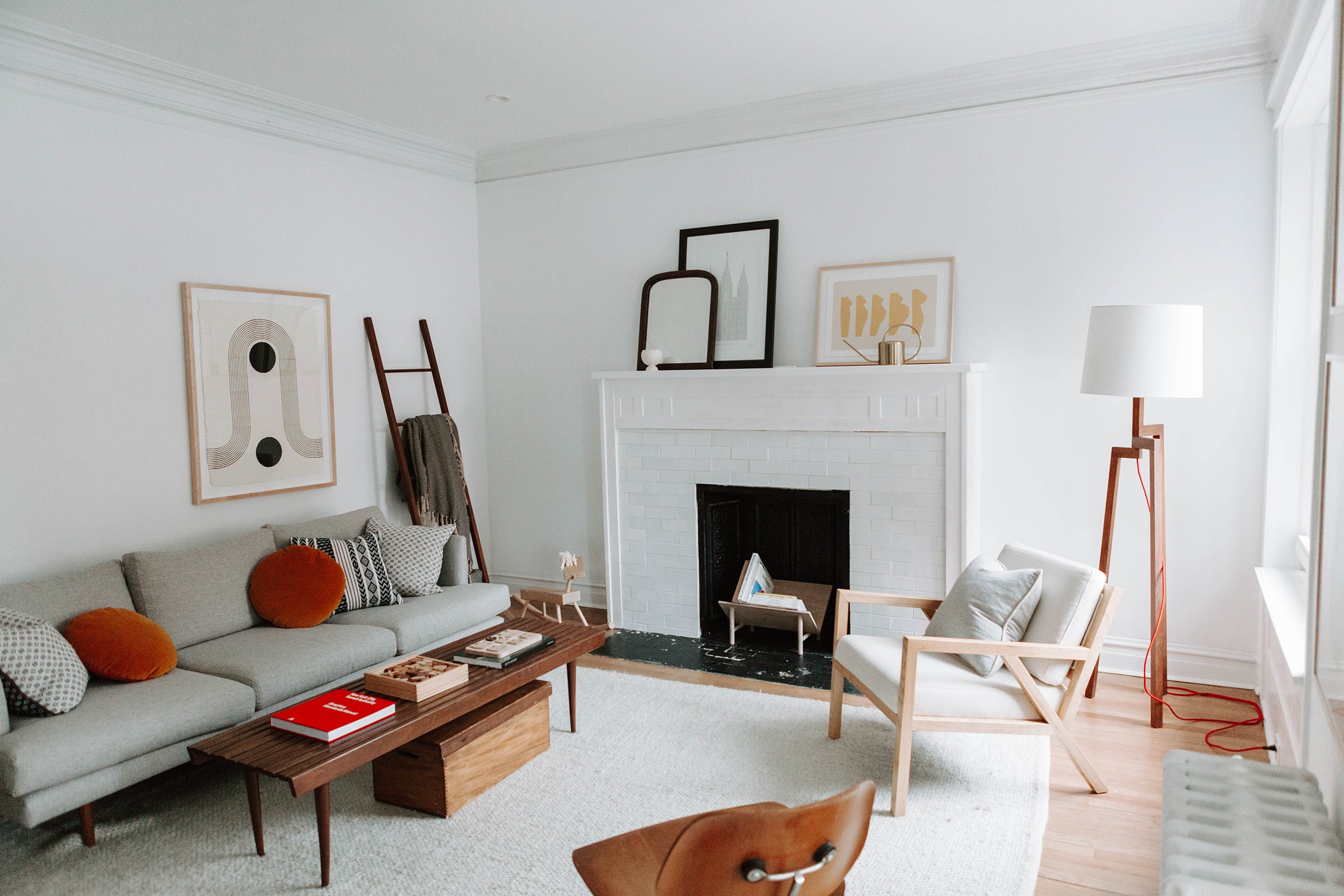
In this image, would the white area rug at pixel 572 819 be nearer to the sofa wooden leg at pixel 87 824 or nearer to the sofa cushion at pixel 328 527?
the sofa wooden leg at pixel 87 824

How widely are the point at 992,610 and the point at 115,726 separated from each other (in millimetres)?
2856

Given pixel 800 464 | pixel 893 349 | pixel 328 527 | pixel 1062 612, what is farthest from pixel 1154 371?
pixel 328 527

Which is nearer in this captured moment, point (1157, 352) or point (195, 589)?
point (1157, 352)

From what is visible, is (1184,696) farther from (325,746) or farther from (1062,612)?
(325,746)

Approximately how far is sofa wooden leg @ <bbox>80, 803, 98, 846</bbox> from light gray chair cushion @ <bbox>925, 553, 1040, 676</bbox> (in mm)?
2797

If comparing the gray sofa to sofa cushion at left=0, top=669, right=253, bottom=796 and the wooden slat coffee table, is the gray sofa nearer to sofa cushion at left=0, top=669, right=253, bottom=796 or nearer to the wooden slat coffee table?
sofa cushion at left=0, top=669, right=253, bottom=796

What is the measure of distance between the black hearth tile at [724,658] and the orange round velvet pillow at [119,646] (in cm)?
202

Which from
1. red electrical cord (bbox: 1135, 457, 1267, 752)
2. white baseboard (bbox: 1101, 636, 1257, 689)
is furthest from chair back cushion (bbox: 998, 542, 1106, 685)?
white baseboard (bbox: 1101, 636, 1257, 689)

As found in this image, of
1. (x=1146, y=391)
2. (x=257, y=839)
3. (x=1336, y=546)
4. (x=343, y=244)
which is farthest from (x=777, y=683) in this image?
(x=343, y=244)

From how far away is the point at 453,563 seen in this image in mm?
4250

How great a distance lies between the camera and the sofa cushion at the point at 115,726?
2369 millimetres

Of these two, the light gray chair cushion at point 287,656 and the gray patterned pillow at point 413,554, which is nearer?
the light gray chair cushion at point 287,656

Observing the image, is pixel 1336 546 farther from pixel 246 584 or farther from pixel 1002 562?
pixel 246 584

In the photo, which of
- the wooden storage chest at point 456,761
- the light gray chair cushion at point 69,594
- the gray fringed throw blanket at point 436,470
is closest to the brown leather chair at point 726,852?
the wooden storage chest at point 456,761
